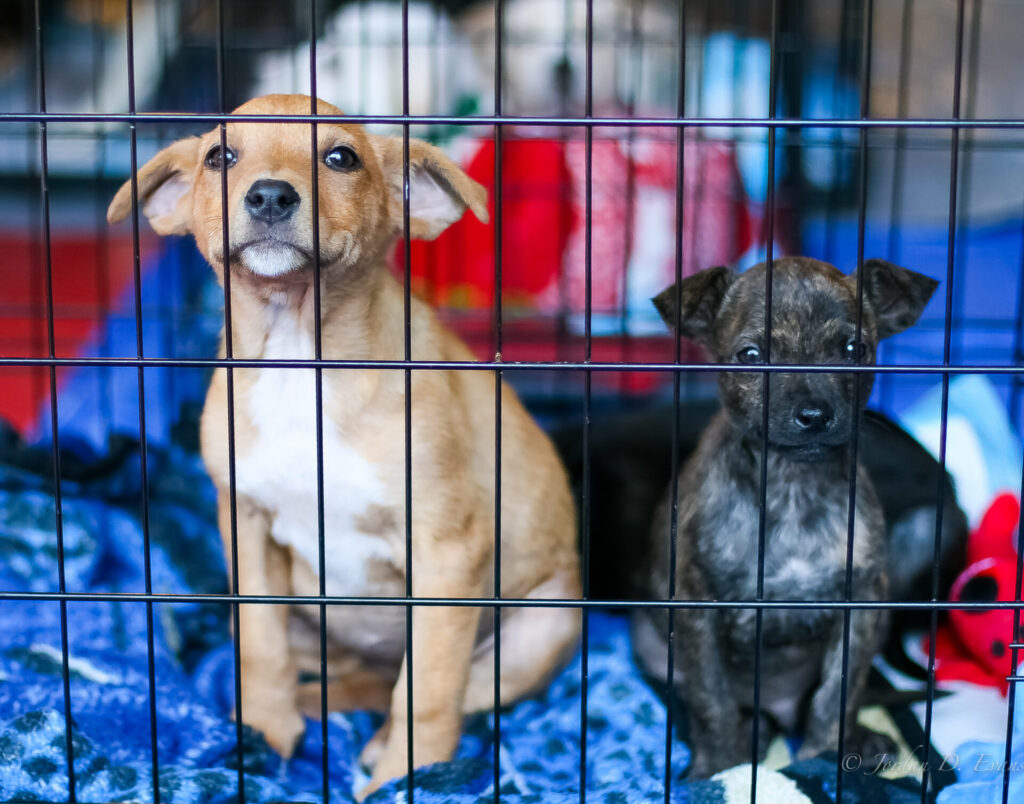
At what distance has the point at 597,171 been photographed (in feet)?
16.9

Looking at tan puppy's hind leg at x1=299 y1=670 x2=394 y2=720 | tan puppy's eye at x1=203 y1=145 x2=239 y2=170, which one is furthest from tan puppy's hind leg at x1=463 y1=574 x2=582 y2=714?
tan puppy's eye at x1=203 y1=145 x2=239 y2=170

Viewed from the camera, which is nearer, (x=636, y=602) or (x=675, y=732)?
(x=636, y=602)

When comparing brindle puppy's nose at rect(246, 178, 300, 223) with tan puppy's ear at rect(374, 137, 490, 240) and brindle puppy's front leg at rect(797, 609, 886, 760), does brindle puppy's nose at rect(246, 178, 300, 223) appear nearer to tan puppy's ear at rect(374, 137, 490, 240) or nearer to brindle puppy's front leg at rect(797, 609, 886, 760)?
tan puppy's ear at rect(374, 137, 490, 240)

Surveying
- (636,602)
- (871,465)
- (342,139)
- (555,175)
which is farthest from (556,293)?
(636,602)

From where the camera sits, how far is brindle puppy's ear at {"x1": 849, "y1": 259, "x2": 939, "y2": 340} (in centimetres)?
239

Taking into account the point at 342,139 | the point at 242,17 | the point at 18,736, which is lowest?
the point at 18,736

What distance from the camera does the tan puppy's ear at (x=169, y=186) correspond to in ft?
7.97

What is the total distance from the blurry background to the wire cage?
2 cm

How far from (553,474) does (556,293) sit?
8.27 ft

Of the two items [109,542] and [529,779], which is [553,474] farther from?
[109,542]

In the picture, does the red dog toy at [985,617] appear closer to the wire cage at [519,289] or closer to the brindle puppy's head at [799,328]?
the wire cage at [519,289]

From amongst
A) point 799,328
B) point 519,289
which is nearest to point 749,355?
point 799,328

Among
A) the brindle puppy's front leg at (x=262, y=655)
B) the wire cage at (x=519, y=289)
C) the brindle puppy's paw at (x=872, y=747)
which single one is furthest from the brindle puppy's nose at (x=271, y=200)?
the brindle puppy's paw at (x=872, y=747)

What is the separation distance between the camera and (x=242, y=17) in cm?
641
